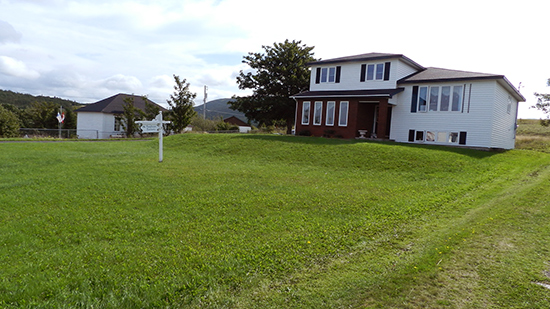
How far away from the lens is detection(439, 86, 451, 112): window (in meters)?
21.2

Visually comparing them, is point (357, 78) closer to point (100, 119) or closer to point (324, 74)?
point (324, 74)

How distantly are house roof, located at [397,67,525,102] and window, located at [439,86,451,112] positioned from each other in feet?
2.08

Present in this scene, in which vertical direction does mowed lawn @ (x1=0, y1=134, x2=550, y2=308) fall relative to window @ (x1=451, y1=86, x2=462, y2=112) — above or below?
below

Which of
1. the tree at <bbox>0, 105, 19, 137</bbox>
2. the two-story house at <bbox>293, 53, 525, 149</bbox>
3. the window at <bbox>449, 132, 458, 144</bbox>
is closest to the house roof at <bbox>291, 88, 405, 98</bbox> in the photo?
the two-story house at <bbox>293, 53, 525, 149</bbox>

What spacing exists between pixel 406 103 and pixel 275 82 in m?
16.3

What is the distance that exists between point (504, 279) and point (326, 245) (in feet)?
7.52

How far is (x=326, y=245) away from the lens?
17.4 ft

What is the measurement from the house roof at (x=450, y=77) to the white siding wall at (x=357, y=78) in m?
0.49

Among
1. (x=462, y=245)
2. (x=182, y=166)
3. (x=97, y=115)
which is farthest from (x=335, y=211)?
(x=97, y=115)

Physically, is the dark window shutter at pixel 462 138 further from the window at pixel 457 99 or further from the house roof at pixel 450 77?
the house roof at pixel 450 77

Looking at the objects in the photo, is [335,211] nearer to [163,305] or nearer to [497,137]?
[163,305]

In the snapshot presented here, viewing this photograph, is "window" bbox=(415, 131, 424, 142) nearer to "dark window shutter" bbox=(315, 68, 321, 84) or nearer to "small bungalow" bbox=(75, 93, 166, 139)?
"dark window shutter" bbox=(315, 68, 321, 84)

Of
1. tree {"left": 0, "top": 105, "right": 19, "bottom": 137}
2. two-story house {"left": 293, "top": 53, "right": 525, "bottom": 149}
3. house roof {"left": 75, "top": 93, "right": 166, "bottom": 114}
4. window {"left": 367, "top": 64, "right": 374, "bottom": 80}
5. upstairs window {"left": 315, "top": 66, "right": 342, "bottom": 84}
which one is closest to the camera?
two-story house {"left": 293, "top": 53, "right": 525, "bottom": 149}

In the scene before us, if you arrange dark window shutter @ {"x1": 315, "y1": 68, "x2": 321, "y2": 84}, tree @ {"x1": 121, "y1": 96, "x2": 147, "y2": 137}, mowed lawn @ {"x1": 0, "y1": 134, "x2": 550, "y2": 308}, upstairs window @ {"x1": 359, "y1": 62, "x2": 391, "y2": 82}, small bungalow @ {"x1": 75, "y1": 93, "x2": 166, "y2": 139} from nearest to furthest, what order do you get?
mowed lawn @ {"x1": 0, "y1": 134, "x2": 550, "y2": 308}, upstairs window @ {"x1": 359, "y1": 62, "x2": 391, "y2": 82}, dark window shutter @ {"x1": 315, "y1": 68, "x2": 321, "y2": 84}, tree @ {"x1": 121, "y1": 96, "x2": 147, "y2": 137}, small bungalow @ {"x1": 75, "y1": 93, "x2": 166, "y2": 139}
